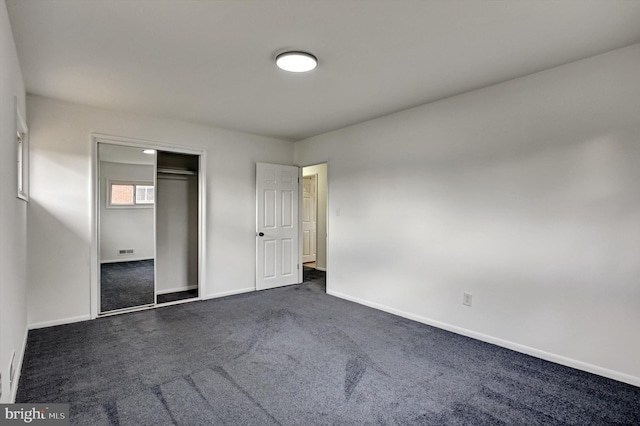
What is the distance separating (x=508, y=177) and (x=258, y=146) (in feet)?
11.9

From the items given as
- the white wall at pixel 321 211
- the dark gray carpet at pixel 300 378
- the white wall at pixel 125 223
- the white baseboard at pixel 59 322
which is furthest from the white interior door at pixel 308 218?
the white baseboard at pixel 59 322

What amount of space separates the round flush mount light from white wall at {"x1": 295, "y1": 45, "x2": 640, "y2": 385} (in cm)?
169

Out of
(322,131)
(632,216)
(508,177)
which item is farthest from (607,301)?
(322,131)

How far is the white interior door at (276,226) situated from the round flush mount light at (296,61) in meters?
2.58

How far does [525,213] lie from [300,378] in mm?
2407

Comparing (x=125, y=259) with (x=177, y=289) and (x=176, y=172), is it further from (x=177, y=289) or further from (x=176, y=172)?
(x=176, y=172)

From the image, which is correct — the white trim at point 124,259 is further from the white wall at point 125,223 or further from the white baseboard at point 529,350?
the white baseboard at point 529,350

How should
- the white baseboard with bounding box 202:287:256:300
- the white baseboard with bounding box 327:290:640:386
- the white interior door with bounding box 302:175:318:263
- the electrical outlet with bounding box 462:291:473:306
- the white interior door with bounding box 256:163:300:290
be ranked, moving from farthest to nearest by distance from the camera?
the white interior door with bounding box 302:175:318:263
the white interior door with bounding box 256:163:300:290
the white baseboard with bounding box 202:287:256:300
the electrical outlet with bounding box 462:291:473:306
the white baseboard with bounding box 327:290:640:386

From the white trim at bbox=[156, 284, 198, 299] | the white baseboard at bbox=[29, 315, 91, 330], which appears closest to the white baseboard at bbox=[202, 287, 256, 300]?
the white trim at bbox=[156, 284, 198, 299]

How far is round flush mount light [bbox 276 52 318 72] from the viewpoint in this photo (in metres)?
2.53

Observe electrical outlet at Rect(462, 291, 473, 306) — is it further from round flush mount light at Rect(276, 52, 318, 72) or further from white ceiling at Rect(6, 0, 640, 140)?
round flush mount light at Rect(276, 52, 318, 72)

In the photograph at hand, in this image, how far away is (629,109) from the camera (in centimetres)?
241

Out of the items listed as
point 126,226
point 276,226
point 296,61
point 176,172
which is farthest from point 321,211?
point 296,61

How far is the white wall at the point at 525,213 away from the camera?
2.46 meters
